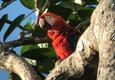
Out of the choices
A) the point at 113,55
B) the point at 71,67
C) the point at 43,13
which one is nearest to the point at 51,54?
the point at 43,13

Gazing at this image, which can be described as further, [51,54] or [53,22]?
[53,22]

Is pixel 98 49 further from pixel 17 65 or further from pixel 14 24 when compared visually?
pixel 14 24

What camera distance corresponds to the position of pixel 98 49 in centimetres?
112

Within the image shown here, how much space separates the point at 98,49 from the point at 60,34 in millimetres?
709

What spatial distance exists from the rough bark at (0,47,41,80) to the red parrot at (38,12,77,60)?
340mm

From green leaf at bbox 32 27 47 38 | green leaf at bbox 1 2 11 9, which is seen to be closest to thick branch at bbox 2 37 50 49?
green leaf at bbox 32 27 47 38

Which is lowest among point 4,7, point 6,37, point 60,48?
point 60,48

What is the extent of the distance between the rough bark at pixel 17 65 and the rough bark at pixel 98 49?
94 millimetres

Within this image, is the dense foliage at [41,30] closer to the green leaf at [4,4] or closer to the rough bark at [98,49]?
the green leaf at [4,4]

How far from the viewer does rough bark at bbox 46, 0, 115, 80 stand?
39.2 inches

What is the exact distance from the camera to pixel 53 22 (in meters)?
1.87

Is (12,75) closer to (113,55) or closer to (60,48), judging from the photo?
(60,48)

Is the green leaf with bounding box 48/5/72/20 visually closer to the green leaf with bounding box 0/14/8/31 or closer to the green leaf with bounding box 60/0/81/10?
the green leaf with bounding box 60/0/81/10

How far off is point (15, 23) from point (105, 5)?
711 millimetres
